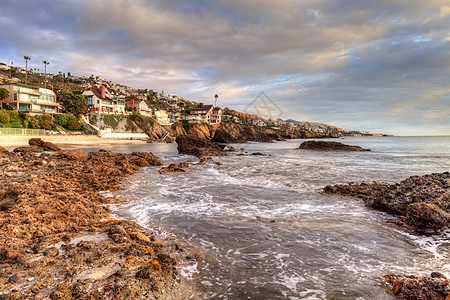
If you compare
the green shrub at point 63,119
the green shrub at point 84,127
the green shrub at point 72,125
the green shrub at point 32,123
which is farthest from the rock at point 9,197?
the green shrub at point 84,127

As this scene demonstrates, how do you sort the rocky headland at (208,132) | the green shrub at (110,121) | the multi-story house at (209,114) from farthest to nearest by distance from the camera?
the multi-story house at (209,114), the rocky headland at (208,132), the green shrub at (110,121)

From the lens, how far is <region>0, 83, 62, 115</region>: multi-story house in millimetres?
54031

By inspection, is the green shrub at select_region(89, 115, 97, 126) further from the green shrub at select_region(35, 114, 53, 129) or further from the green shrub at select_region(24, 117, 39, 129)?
the green shrub at select_region(24, 117, 39, 129)

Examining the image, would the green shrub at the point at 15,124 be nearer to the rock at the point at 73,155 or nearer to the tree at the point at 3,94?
the tree at the point at 3,94

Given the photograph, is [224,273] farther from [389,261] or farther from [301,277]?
[389,261]

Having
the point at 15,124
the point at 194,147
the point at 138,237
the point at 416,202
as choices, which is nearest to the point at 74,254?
the point at 138,237

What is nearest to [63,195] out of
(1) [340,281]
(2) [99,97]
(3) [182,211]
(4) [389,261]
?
(3) [182,211]

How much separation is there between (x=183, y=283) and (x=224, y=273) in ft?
3.09

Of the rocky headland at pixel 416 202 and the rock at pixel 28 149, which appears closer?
the rocky headland at pixel 416 202

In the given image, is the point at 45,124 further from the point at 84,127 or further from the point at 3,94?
the point at 3,94

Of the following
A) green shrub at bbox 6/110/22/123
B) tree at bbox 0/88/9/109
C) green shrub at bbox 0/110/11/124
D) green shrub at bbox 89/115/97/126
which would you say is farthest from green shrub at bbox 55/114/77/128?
green shrub at bbox 0/110/11/124

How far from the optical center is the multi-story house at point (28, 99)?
177 feet

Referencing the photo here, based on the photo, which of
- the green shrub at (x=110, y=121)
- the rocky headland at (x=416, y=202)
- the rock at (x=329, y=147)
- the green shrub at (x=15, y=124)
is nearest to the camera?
the rocky headland at (x=416, y=202)

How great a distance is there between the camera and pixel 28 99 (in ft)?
183
